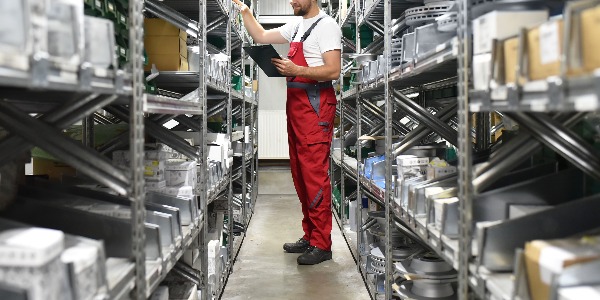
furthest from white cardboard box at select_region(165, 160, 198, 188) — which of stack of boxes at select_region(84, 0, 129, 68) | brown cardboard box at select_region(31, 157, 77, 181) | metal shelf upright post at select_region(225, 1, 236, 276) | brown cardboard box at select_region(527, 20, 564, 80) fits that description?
brown cardboard box at select_region(527, 20, 564, 80)

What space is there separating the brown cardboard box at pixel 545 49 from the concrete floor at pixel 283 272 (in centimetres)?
264

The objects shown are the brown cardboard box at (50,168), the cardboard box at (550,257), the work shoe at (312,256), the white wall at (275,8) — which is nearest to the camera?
the cardboard box at (550,257)

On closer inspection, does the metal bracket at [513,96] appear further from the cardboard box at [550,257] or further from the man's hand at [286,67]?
the man's hand at [286,67]

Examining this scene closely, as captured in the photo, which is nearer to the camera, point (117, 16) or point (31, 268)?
point (31, 268)

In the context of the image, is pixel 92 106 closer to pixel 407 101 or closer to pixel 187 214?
pixel 187 214

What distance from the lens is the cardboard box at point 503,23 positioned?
1.41 meters

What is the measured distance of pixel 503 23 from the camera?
A: 1412mm

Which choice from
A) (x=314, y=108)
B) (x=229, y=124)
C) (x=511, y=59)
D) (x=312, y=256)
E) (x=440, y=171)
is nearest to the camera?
(x=511, y=59)

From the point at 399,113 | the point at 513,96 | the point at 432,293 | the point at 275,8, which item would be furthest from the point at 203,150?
the point at 275,8

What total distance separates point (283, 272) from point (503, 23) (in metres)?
3.11

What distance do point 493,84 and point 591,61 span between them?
0.37 metres

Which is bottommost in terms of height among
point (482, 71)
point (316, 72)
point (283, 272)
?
point (283, 272)

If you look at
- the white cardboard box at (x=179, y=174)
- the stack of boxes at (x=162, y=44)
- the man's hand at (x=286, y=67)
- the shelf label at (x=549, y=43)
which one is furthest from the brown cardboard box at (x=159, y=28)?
the shelf label at (x=549, y=43)

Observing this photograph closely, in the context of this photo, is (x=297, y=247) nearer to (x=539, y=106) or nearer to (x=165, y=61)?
(x=165, y=61)
